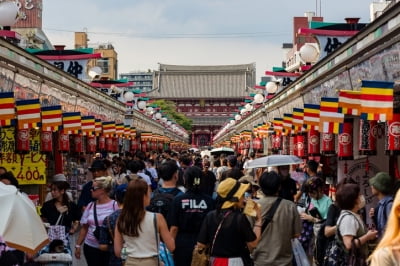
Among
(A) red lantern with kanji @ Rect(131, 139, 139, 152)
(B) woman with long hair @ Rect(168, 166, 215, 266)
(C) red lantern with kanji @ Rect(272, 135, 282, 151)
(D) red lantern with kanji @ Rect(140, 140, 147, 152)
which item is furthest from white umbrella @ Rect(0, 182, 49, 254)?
(D) red lantern with kanji @ Rect(140, 140, 147, 152)

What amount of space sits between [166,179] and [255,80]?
4829 inches

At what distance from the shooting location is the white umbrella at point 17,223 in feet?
19.4

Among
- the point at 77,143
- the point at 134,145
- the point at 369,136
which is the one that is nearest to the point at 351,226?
the point at 369,136

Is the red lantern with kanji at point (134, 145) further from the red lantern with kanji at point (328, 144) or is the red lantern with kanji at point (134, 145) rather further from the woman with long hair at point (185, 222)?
the woman with long hair at point (185, 222)

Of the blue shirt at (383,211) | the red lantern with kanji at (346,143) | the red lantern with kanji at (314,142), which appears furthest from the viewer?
the red lantern with kanji at (314,142)

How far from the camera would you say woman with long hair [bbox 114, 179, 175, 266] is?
272 inches

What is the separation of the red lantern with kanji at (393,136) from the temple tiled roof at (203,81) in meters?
112

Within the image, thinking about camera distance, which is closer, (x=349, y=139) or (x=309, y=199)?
(x=309, y=199)

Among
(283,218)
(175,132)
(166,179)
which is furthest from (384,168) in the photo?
(175,132)

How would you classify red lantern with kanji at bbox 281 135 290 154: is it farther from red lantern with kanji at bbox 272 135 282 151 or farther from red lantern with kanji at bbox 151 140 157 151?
red lantern with kanji at bbox 151 140 157 151

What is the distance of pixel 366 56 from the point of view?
11.8 m

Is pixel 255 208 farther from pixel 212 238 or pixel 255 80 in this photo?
pixel 255 80

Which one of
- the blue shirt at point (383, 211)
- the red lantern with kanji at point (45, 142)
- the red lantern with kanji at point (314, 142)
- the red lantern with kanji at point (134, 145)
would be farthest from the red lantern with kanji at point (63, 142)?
the red lantern with kanji at point (134, 145)

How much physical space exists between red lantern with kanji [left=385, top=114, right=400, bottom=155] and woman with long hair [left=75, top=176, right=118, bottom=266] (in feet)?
12.1
